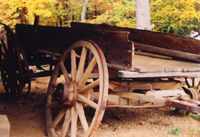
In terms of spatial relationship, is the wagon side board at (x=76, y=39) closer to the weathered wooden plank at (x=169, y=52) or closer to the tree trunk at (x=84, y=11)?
the weathered wooden plank at (x=169, y=52)

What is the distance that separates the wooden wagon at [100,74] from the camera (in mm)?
4926

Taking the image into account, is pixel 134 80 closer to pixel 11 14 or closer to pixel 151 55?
pixel 151 55

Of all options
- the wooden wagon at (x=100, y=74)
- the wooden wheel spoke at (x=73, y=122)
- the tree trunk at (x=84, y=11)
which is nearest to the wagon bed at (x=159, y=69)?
the wooden wagon at (x=100, y=74)

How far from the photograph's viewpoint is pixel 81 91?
5.40 meters

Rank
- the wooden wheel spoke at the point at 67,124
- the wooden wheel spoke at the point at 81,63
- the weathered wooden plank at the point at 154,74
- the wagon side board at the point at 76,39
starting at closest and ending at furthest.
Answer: the weathered wooden plank at the point at 154,74, the wagon side board at the point at 76,39, the wooden wheel spoke at the point at 81,63, the wooden wheel spoke at the point at 67,124

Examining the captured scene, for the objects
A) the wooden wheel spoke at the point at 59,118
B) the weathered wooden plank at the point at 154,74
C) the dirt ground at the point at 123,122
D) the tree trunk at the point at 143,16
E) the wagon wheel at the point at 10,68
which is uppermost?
the tree trunk at the point at 143,16

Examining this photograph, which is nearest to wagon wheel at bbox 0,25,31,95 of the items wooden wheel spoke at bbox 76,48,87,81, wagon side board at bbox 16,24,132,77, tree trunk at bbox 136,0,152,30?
wagon side board at bbox 16,24,132,77

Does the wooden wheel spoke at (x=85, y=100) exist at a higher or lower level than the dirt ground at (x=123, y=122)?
higher

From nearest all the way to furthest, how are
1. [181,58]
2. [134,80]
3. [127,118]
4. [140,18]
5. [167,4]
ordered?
1. [134,80]
2. [181,58]
3. [127,118]
4. [140,18]
5. [167,4]

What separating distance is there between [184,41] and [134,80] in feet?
3.20

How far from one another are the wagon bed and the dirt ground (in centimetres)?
97

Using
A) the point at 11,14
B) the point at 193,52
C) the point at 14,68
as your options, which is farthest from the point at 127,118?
the point at 11,14

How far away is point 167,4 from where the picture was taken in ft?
39.3

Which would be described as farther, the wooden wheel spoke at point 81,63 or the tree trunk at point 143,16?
the tree trunk at point 143,16
